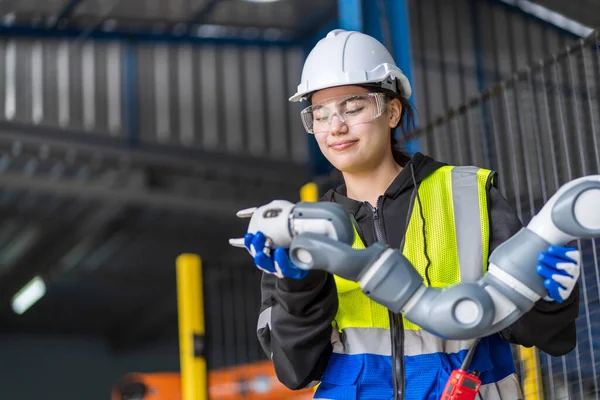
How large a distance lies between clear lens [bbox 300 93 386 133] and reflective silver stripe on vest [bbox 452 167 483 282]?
0.30m

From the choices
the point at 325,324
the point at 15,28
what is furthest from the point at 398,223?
the point at 15,28

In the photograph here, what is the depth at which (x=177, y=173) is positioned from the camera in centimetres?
1284

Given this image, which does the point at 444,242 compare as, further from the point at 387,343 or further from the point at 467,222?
the point at 387,343

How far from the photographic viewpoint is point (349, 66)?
9.29ft

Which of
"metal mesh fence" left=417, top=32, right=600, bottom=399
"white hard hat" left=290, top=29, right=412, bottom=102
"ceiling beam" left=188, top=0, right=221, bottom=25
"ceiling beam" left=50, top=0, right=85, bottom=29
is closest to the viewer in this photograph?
"white hard hat" left=290, top=29, right=412, bottom=102

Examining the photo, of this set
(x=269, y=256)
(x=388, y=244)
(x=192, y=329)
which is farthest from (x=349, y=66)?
(x=192, y=329)

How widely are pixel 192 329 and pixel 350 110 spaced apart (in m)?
3.52

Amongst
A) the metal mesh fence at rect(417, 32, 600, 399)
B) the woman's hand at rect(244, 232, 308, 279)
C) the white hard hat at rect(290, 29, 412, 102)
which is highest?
the metal mesh fence at rect(417, 32, 600, 399)

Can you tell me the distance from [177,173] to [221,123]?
3.03 ft

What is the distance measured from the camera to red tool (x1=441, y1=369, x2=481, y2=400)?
2406 mm

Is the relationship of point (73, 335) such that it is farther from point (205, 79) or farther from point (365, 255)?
point (365, 255)

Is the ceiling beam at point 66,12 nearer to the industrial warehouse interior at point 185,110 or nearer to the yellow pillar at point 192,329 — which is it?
the industrial warehouse interior at point 185,110

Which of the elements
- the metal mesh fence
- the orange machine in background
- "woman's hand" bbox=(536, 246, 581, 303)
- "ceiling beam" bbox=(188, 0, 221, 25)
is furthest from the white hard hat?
"ceiling beam" bbox=(188, 0, 221, 25)

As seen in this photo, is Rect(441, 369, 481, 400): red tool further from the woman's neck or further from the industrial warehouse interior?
Result: the industrial warehouse interior
